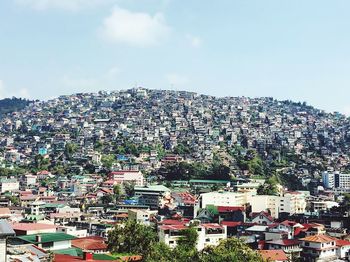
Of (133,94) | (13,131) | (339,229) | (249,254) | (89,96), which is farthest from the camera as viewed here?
(89,96)

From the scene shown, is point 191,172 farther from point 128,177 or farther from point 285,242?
point 285,242

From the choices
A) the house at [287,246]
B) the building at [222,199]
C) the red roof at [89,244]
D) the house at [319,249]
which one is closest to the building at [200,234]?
the house at [287,246]

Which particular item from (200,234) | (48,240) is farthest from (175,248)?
(200,234)

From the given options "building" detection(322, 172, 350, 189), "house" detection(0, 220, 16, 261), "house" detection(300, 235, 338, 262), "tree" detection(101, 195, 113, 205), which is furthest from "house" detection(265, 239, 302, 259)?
"building" detection(322, 172, 350, 189)

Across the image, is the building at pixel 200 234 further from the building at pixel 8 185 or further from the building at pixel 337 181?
the building at pixel 337 181

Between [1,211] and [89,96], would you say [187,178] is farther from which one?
[89,96]

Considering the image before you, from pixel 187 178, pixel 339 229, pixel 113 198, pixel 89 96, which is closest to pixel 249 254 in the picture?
pixel 339 229
